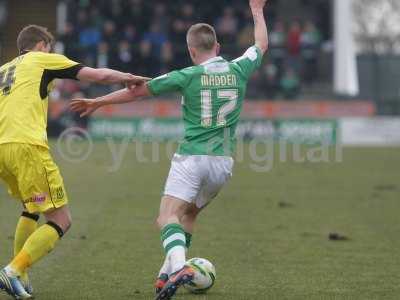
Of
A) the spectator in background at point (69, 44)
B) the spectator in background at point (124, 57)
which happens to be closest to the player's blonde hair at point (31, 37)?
the spectator in background at point (124, 57)

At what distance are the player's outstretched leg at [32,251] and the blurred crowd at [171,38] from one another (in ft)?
73.7

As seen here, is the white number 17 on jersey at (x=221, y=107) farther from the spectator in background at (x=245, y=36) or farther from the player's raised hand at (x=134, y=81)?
the spectator in background at (x=245, y=36)

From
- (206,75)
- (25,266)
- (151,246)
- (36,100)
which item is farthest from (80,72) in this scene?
(151,246)

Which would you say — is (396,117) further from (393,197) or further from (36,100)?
(36,100)

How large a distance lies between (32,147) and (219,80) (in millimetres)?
1428

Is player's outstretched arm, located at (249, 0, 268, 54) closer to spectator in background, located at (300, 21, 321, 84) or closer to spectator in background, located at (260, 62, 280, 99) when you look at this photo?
spectator in background, located at (260, 62, 280, 99)

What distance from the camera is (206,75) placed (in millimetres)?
7680

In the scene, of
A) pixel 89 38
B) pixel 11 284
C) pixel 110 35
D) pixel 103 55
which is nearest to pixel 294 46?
pixel 110 35

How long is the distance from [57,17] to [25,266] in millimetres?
29467

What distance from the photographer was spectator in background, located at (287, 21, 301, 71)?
30983mm

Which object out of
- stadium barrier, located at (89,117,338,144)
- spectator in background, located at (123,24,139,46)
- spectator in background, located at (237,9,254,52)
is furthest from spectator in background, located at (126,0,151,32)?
stadium barrier, located at (89,117,338,144)

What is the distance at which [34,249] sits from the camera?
7539 millimetres

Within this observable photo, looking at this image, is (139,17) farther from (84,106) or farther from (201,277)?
(201,277)

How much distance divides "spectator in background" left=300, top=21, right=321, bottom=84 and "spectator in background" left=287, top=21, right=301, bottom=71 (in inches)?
17.0
